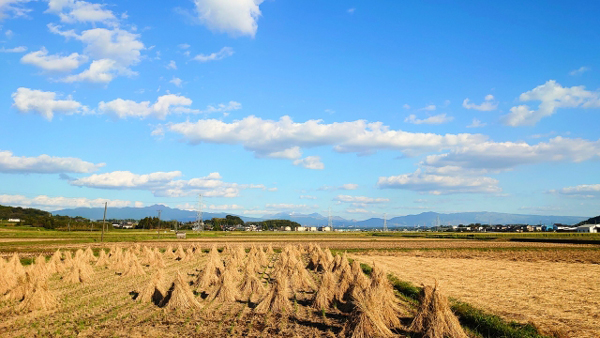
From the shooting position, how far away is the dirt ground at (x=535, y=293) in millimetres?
12441

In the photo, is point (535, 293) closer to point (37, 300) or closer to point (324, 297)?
point (324, 297)

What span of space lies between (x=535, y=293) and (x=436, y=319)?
10058 millimetres

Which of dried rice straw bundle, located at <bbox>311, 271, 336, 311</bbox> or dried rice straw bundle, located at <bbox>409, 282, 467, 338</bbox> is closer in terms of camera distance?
dried rice straw bundle, located at <bbox>409, 282, 467, 338</bbox>

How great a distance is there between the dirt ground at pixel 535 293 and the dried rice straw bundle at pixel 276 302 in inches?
184

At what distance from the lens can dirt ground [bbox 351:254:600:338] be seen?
12441mm

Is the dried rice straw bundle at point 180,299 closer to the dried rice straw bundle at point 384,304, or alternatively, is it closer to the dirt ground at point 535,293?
the dried rice straw bundle at point 384,304

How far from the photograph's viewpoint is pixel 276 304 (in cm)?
1427

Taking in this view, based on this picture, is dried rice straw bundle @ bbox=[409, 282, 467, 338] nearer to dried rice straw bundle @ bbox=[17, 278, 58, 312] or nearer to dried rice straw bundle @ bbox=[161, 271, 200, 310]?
dried rice straw bundle @ bbox=[161, 271, 200, 310]

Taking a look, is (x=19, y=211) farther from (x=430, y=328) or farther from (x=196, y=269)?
(x=430, y=328)

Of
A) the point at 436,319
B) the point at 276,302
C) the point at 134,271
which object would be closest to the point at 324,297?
the point at 276,302

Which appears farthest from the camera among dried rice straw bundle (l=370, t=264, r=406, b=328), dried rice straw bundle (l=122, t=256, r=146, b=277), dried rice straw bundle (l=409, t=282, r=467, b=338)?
dried rice straw bundle (l=122, t=256, r=146, b=277)

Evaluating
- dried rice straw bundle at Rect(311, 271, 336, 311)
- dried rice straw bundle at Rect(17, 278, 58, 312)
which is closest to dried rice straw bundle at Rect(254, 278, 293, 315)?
dried rice straw bundle at Rect(311, 271, 336, 311)

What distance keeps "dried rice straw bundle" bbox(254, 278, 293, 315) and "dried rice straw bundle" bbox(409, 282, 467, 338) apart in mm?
4920

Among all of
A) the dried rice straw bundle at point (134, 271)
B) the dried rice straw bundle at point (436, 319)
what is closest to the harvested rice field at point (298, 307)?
the dried rice straw bundle at point (436, 319)
